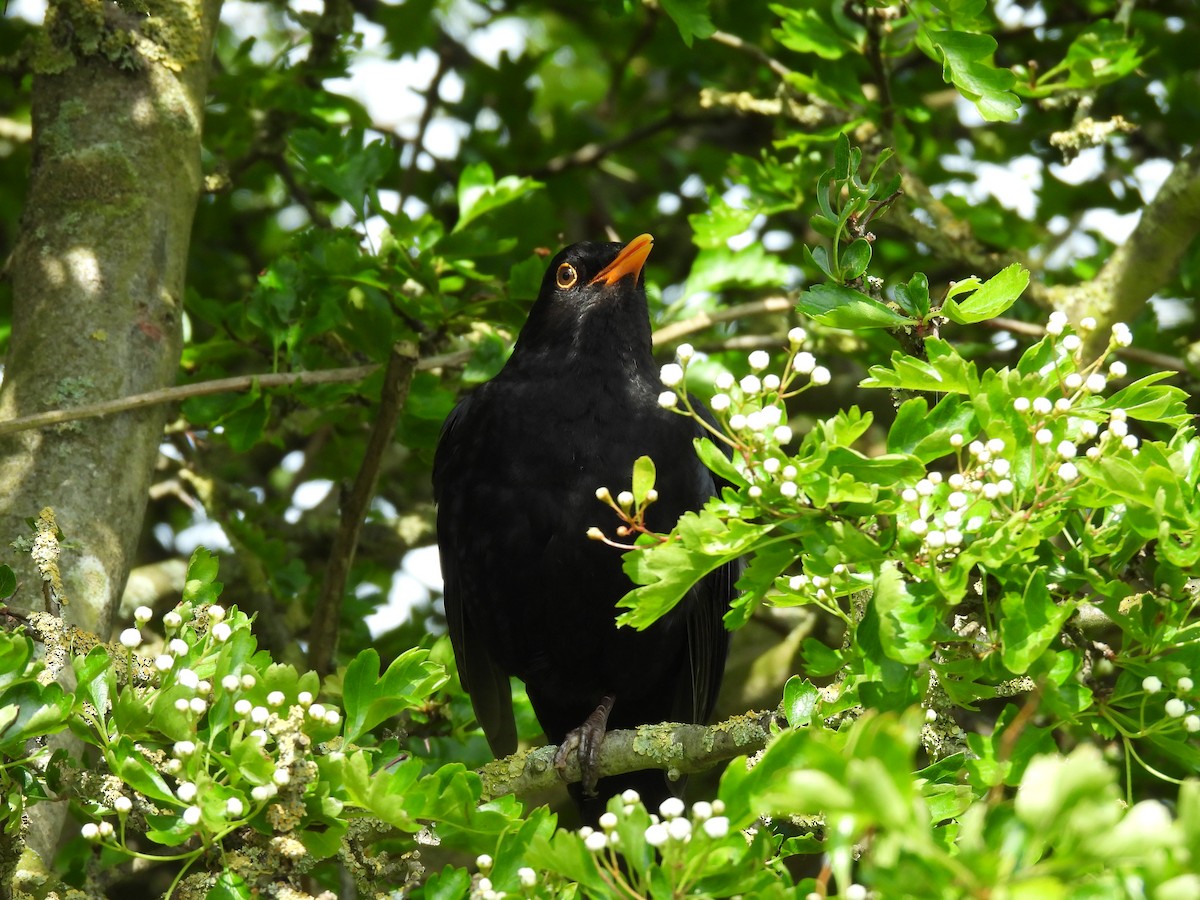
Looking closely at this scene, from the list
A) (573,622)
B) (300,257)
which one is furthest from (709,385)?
(300,257)

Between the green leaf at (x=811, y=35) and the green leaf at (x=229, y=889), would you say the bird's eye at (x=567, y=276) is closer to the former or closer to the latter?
the green leaf at (x=811, y=35)

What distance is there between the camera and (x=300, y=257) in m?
4.38

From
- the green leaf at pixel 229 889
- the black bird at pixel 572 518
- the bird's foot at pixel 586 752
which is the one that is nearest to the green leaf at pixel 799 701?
the green leaf at pixel 229 889

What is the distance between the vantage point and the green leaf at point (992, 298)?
2348mm

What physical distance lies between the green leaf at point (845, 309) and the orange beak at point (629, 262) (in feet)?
6.70

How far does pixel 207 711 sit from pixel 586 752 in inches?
65.6

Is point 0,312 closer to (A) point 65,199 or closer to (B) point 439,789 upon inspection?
(A) point 65,199

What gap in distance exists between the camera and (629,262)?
15.0 ft

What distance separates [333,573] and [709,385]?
1461 mm

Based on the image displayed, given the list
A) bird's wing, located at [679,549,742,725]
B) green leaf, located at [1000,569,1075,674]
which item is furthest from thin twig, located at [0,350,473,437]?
green leaf, located at [1000,569,1075,674]

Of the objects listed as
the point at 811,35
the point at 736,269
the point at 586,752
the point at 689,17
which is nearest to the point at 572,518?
the point at 586,752

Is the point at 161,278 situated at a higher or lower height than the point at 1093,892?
lower

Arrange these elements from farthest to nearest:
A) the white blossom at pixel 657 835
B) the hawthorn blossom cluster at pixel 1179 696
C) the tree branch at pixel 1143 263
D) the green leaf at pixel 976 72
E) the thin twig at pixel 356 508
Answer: the tree branch at pixel 1143 263 → the thin twig at pixel 356 508 → the green leaf at pixel 976 72 → the hawthorn blossom cluster at pixel 1179 696 → the white blossom at pixel 657 835

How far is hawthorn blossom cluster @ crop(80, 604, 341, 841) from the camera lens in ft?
7.10
